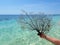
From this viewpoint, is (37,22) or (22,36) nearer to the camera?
(37,22)

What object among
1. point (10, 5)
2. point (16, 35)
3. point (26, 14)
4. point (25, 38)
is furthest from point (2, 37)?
point (26, 14)

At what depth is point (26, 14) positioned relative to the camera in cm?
195

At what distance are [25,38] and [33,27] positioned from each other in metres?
4.01

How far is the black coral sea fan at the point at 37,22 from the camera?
70.1 inches

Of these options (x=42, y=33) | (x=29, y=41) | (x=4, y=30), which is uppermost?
(x=42, y=33)

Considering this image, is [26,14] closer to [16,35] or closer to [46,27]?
[46,27]

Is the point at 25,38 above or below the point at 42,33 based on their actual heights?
below

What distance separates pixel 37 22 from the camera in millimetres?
1823

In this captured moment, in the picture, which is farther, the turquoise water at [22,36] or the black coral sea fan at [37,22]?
the turquoise water at [22,36]

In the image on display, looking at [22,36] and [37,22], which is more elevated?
[37,22]

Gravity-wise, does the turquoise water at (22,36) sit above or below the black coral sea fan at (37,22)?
below

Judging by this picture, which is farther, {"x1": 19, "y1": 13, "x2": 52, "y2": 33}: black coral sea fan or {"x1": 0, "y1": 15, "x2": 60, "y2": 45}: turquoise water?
{"x1": 0, "y1": 15, "x2": 60, "y2": 45}: turquoise water

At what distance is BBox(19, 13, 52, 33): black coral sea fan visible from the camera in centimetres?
178

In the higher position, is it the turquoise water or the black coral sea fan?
the black coral sea fan
